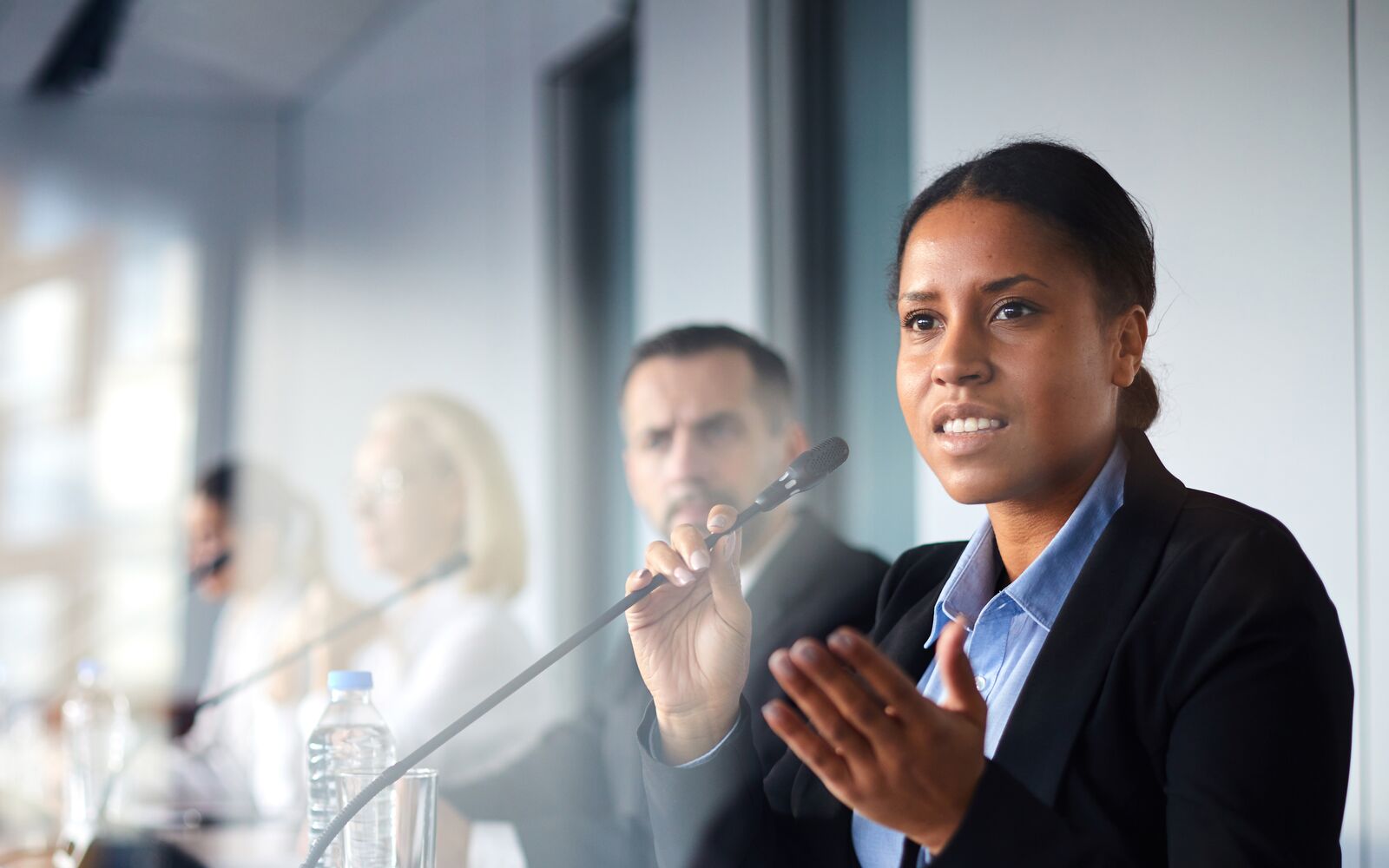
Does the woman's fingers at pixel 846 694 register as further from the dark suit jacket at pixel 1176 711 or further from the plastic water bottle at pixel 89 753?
the plastic water bottle at pixel 89 753

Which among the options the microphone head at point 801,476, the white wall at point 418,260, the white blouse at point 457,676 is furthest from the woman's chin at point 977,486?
the white wall at point 418,260

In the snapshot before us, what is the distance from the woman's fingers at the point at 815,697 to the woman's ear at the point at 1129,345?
55 centimetres

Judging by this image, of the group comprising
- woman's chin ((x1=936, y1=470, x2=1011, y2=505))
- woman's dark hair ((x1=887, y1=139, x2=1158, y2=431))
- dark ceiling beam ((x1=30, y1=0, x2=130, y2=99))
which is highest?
dark ceiling beam ((x1=30, y1=0, x2=130, y2=99))

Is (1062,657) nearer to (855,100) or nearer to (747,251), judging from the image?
(855,100)

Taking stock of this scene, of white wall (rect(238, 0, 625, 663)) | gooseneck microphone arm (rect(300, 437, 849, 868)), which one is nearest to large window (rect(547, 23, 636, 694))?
white wall (rect(238, 0, 625, 663))

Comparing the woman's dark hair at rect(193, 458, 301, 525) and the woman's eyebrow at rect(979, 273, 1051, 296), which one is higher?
the woman's eyebrow at rect(979, 273, 1051, 296)

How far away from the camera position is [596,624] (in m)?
1.20

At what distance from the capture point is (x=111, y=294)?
5020mm

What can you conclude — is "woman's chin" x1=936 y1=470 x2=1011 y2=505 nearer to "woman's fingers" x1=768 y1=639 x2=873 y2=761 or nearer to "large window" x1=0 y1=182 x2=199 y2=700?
"woman's fingers" x1=768 y1=639 x2=873 y2=761

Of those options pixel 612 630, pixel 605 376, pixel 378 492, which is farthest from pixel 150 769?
pixel 605 376

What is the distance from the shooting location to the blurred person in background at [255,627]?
3049mm

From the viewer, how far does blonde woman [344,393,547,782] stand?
275 centimetres

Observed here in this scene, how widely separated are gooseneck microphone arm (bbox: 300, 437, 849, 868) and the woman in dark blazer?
44mm

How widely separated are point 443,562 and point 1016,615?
1.93m
